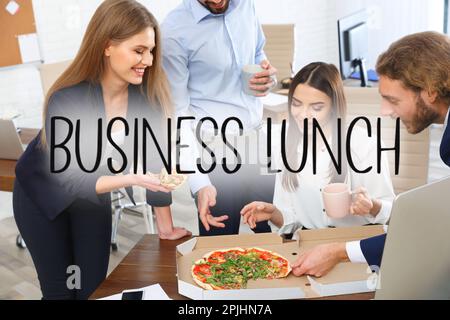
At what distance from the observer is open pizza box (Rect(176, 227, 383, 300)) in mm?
1558

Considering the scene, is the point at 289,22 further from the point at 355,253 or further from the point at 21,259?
the point at 355,253

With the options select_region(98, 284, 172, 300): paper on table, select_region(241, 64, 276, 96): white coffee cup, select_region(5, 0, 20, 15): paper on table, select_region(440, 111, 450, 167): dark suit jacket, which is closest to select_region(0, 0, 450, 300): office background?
select_region(5, 0, 20, 15): paper on table

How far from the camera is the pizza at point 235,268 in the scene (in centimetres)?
163

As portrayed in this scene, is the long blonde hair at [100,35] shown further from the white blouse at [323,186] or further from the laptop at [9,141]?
the laptop at [9,141]

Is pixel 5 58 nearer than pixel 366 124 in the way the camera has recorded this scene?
No

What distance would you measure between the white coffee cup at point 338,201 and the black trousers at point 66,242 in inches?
30.9

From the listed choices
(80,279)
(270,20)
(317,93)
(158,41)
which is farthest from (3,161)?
(270,20)

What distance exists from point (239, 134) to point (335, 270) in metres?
1.09

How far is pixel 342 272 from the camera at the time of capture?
1.66 m

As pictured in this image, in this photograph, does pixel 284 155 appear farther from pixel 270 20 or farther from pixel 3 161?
pixel 270 20

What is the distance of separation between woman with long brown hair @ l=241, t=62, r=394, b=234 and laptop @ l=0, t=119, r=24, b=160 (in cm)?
128

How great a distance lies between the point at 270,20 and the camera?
5.55 metres
